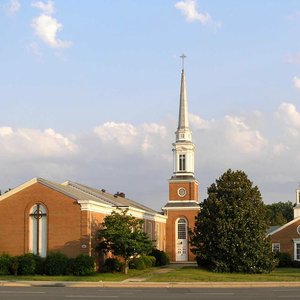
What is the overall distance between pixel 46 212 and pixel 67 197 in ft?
6.23

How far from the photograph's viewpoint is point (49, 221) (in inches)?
1784

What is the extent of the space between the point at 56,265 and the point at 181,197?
31649 millimetres

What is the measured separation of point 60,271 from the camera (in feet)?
138

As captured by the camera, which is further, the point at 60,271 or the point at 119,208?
the point at 119,208

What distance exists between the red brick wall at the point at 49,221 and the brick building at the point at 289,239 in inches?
1039

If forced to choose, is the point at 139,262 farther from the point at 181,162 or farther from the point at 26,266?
the point at 181,162

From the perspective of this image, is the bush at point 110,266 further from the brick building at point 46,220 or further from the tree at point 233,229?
the tree at point 233,229

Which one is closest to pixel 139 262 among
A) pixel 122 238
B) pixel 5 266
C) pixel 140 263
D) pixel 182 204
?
pixel 140 263

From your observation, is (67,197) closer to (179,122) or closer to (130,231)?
(130,231)

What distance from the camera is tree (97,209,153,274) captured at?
44.3 m
